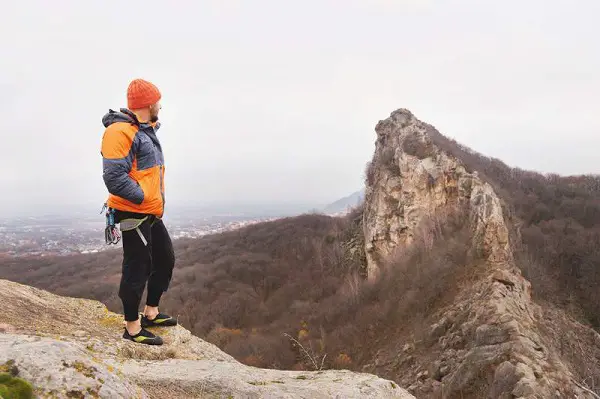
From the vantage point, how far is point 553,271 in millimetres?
27688

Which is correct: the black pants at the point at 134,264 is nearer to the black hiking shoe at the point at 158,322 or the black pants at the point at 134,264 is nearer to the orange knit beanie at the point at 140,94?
the black hiking shoe at the point at 158,322

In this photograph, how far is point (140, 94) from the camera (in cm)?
388

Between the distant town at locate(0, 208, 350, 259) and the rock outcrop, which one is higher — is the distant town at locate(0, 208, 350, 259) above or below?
below

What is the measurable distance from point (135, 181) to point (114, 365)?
163cm

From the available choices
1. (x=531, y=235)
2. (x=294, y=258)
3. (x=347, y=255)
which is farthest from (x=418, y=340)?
(x=294, y=258)

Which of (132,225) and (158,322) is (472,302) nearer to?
(158,322)

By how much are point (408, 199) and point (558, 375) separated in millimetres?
16436

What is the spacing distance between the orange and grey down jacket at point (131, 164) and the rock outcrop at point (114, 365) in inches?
51.9

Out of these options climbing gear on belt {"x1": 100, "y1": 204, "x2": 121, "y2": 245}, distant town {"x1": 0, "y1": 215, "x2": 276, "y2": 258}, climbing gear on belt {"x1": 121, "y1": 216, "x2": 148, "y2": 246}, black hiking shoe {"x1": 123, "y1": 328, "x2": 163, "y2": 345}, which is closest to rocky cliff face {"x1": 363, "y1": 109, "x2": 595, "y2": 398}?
black hiking shoe {"x1": 123, "y1": 328, "x2": 163, "y2": 345}

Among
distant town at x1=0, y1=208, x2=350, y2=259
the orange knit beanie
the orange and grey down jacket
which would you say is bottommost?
distant town at x1=0, y1=208, x2=350, y2=259

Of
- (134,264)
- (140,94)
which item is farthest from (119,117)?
(134,264)

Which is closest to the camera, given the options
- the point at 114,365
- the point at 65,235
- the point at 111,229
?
the point at 114,365

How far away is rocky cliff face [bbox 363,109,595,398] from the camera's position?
32.4 ft

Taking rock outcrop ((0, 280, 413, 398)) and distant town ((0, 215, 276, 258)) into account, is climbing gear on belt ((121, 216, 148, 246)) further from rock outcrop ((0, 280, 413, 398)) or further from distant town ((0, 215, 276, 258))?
distant town ((0, 215, 276, 258))
